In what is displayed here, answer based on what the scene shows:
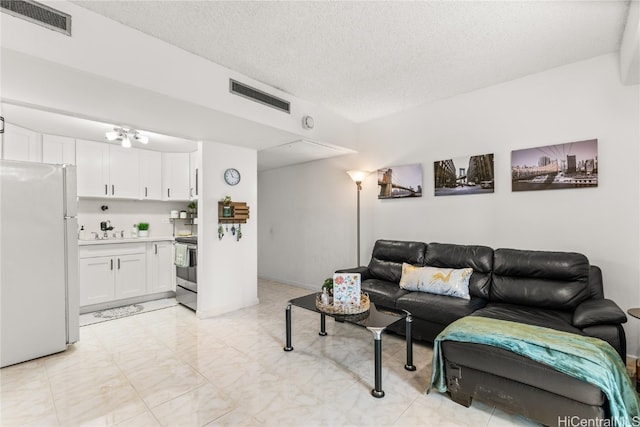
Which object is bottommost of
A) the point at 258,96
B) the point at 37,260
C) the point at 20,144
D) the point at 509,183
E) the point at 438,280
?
the point at 438,280

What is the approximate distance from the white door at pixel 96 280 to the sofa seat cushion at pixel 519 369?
421 centimetres

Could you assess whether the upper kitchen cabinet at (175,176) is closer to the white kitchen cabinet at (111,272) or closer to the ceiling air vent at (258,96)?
the white kitchen cabinet at (111,272)

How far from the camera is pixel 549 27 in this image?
2.24m

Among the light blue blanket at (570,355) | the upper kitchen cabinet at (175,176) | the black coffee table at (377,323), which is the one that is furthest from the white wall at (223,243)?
the light blue blanket at (570,355)

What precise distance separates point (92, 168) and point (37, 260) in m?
1.90

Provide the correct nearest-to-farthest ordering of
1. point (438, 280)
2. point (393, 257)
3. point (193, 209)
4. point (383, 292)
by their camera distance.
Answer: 1. point (438, 280)
2. point (383, 292)
3. point (393, 257)
4. point (193, 209)

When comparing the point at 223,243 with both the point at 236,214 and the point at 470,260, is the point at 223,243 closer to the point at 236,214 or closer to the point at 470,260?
the point at 236,214

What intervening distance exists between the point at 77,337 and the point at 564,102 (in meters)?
5.17

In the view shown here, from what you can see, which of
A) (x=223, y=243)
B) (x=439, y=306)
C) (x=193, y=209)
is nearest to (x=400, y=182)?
(x=439, y=306)

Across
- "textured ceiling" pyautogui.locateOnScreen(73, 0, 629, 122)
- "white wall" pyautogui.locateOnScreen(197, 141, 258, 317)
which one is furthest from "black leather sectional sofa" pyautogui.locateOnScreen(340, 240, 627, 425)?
"textured ceiling" pyautogui.locateOnScreen(73, 0, 629, 122)

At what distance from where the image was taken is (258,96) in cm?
303

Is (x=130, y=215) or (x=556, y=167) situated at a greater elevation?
(x=556, y=167)

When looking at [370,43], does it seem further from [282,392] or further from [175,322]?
[175,322]

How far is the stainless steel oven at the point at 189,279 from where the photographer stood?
379 cm
